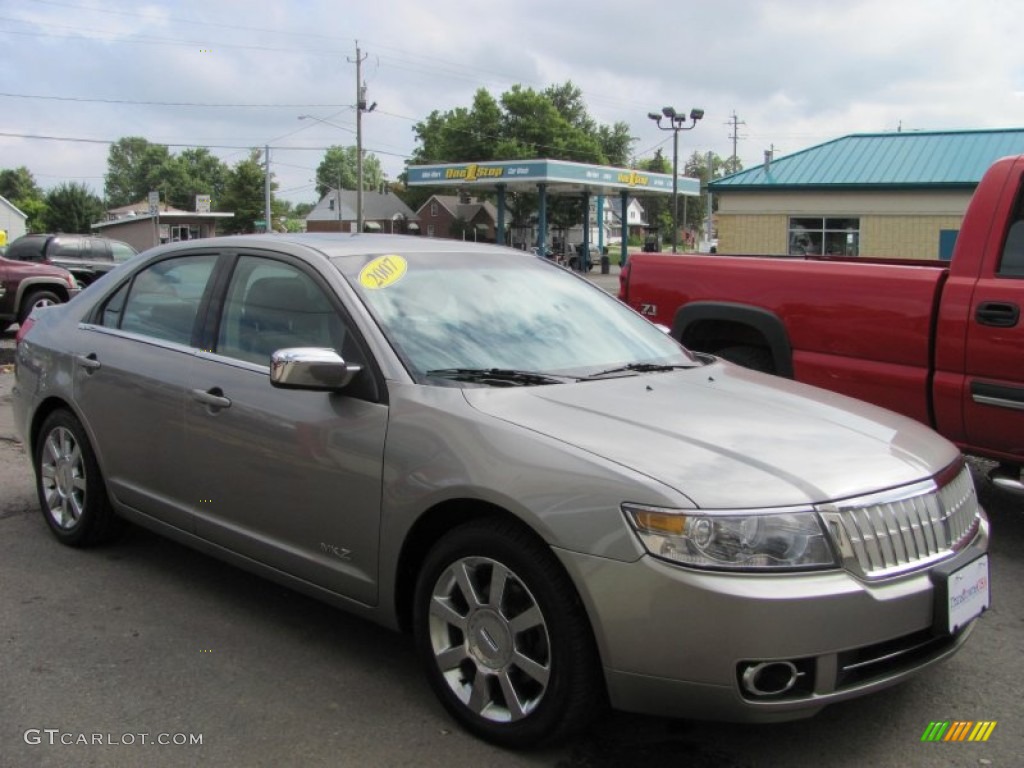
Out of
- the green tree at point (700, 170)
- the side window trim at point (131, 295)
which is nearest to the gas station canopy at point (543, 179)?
the side window trim at point (131, 295)

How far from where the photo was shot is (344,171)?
5266 inches

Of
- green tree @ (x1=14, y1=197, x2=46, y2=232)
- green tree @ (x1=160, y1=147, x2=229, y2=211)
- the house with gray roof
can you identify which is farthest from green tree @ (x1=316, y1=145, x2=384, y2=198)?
green tree @ (x1=14, y1=197, x2=46, y2=232)

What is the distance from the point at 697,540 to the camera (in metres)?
2.53

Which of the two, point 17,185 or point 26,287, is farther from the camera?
point 17,185

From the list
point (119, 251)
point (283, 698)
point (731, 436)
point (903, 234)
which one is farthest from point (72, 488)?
point (903, 234)

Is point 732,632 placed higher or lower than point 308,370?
lower

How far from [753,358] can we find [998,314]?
5.53 feet

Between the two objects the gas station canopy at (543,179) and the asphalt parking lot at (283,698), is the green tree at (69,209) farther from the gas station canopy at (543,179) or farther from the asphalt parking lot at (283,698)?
the asphalt parking lot at (283,698)

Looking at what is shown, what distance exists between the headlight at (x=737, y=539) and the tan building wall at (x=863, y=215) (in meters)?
23.3

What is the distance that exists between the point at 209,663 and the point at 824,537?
7.54ft

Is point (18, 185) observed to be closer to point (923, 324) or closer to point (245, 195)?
point (245, 195)

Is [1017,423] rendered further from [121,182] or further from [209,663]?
[121,182]

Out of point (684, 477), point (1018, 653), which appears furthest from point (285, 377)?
point (1018, 653)

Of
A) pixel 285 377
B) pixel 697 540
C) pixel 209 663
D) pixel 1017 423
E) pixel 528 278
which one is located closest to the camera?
pixel 697 540
